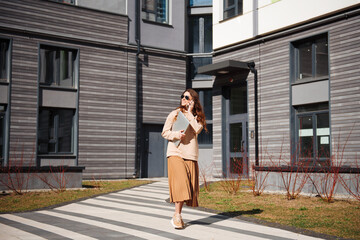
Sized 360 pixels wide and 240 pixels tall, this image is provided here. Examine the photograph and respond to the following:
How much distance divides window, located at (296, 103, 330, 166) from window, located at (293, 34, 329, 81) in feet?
3.44

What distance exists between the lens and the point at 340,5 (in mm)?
13789

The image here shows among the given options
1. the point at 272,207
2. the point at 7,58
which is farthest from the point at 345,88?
the point at 7,58

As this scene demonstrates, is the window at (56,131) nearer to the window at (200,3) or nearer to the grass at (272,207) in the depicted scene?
the grass at (272,207)

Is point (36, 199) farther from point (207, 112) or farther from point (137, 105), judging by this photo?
point (207, 112)

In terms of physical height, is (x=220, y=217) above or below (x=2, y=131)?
below

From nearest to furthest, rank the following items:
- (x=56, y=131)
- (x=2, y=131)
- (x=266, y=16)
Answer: (x=2, y=131) < (x=266, y=16) < (x=56, y=131)

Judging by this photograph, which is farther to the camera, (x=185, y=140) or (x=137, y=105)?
(x=137, y=105)

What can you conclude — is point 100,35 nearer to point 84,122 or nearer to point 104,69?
point 104,69

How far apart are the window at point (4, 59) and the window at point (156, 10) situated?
6007 millimetres

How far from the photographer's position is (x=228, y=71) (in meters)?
17.9

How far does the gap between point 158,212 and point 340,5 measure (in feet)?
30.2

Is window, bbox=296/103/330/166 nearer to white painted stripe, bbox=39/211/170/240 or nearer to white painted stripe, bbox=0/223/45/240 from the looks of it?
white painted stripe, bbox=39/211/170/240

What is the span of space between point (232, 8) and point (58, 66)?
7245 mm

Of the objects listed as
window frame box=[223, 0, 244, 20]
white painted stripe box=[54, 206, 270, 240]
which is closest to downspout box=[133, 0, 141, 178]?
window frame box=[223, 0, 244, 20]
